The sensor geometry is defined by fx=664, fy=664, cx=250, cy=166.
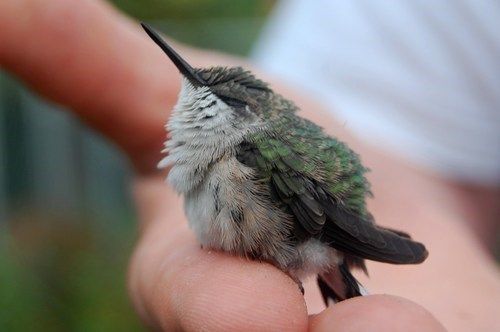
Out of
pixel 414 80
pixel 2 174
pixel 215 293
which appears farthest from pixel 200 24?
pixel 215 293

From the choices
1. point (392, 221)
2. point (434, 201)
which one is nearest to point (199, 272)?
point (392, 221)

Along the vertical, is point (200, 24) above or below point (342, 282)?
above

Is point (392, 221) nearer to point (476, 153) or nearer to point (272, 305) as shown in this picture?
point (476, 153)

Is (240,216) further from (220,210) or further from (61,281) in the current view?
(61,281)

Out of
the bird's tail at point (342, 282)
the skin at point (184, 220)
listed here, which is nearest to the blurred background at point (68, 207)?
the skin at point (184, 220)

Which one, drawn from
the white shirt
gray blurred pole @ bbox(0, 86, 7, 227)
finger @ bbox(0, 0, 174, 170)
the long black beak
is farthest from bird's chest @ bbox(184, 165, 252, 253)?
gray blurred pole @ bbox(0, 86, 7, 227)

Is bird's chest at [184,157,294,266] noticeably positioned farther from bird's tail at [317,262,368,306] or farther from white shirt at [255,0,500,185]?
white shirt at [255,0,500,185]
